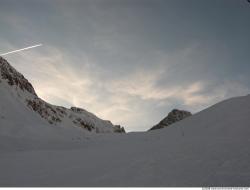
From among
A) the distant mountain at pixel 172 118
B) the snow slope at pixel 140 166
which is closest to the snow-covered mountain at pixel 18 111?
the snow slope at pixel 140 166

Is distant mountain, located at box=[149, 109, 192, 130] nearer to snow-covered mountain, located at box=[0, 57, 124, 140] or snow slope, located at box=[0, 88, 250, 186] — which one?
snow-covered mountain, located at box=[0, 57, 124, 140]

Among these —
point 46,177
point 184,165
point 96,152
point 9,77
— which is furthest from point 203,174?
point 9,77

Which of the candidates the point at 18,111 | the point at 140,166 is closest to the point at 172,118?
the point at 18,111

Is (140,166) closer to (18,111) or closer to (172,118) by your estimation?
(18,111)

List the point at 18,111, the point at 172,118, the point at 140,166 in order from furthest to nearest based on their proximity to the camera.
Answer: the point at 172,118 < the point at 18,111 < the point at 140,166

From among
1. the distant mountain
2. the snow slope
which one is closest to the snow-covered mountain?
the snow slope

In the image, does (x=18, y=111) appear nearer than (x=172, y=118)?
Yes

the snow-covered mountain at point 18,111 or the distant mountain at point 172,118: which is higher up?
the distant mountain at point 172,118

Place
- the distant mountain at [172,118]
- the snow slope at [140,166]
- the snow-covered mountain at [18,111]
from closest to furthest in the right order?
the snow slope at [140,166] < the snow-covered mountain at [18,111] < the distant mountain at [172,118]

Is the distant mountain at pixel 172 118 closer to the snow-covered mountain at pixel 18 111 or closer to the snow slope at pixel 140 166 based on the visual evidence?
the snow-covered mountain at pixel 18 111

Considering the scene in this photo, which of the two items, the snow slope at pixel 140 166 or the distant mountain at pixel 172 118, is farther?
the distant mountain at pixel 172 118

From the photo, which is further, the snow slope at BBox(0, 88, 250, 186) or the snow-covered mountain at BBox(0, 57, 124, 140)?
the snow-covered mountain at BBox(0, 57, 124, 140)

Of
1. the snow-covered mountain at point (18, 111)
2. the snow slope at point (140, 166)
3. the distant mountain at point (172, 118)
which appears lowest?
the snow slope at point (140, 166)

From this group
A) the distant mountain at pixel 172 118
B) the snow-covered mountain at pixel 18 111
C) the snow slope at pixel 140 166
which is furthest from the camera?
the distant mountain at pixel 172 118
